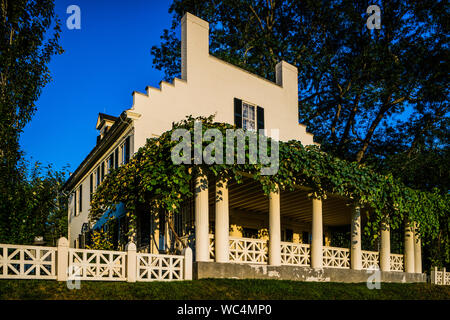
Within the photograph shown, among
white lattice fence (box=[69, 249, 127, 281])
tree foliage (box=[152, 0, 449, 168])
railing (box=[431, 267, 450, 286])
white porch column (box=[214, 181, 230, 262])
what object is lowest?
railing (box=[431, 267, 450, 286])

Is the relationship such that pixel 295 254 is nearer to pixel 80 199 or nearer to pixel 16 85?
pixel 16 85

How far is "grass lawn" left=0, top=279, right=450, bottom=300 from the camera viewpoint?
887 centimetres

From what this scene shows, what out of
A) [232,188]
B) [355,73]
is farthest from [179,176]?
[355,73]

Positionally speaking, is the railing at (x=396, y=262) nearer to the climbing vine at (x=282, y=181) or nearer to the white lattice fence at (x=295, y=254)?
the climbing vine at (x=282, y=181)

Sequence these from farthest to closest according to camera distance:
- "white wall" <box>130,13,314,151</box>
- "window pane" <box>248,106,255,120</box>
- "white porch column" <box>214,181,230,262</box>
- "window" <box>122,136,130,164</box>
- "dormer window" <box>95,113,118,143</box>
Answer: "dormer window" <box>95,113,118,143</box> → "window pane" <box>248,106,255,120</box> → "window" <box>122,136,130,164</box> → "white wall" <box>130,13,314,151</box> → "white porch column" <box>214,181,230,262</box>

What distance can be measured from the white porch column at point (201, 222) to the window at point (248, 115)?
286 inches

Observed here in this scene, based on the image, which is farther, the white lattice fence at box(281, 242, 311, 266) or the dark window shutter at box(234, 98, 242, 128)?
the dark window shutter at box(234, 98, 242, 128)

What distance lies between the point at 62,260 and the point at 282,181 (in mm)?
6385

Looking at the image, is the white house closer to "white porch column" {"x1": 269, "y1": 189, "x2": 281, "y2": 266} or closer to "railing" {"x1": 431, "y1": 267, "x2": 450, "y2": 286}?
"white porch column" {"x1": 269, "y1": 189, "x2": 281, "y2": 266}

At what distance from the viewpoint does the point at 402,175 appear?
25.6 meters

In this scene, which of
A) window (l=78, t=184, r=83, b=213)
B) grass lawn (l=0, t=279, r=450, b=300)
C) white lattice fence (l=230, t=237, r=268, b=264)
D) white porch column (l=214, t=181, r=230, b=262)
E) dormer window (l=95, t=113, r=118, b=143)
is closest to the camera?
grass lawn (l=0, t=279, r=450, b=300)

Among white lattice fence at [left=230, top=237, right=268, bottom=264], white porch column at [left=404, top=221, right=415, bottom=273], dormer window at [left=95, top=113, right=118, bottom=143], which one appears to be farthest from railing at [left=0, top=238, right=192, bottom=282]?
dormer window at [left=95, top=113, right=118, bottom=143]

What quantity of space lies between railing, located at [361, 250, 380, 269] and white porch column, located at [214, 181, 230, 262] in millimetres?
6758

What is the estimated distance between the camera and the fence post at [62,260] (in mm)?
9820
